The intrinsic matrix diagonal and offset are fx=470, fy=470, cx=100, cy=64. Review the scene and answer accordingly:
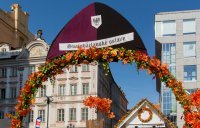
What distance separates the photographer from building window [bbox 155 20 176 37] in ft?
189

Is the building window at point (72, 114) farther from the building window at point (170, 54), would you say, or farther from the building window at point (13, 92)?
the building window at point (170, 54)

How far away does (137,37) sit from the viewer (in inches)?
494

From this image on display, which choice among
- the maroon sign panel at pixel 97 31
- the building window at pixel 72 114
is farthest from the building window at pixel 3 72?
the maroon sign panel at pixel 97 31

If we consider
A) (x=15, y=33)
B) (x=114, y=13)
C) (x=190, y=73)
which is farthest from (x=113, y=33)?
(x=15, y=33)

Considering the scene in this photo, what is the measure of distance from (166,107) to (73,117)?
1124cm

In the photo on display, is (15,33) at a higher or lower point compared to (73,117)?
higher

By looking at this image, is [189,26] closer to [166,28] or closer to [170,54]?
[166,28]

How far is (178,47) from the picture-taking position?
186 ft

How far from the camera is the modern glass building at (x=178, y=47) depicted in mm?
55375

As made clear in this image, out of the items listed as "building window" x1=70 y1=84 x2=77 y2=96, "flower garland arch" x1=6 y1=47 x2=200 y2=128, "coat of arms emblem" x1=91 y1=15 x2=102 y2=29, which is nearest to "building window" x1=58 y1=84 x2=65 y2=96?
"building window" x1=70 y1=84 x2=77 y2=96

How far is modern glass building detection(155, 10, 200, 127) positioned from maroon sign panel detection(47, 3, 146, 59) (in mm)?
A: 42977

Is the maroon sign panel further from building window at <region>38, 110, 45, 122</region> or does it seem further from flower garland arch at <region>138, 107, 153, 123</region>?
building window at <region>38, 110, 45, 122</region>

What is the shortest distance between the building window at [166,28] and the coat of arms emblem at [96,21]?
45704mm

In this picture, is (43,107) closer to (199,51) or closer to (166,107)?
(166,107)
